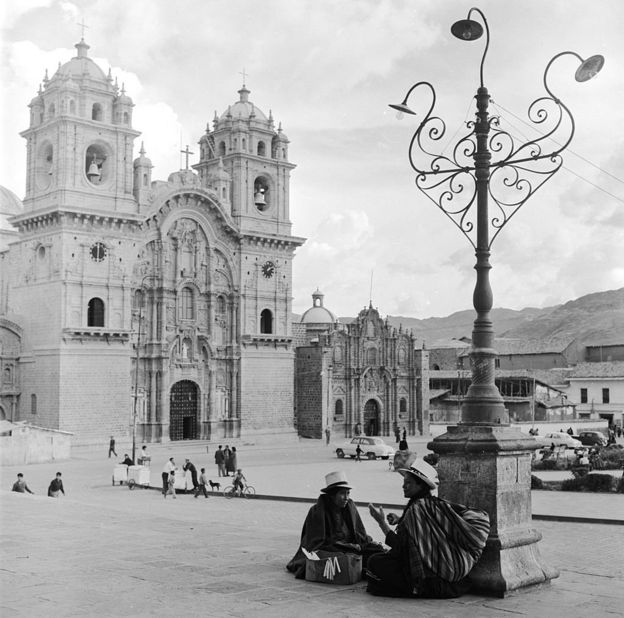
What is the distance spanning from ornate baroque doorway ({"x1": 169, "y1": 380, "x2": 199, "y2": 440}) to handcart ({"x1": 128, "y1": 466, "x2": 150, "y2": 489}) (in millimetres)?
18804

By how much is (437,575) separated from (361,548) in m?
1.16

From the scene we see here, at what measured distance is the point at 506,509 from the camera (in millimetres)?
8328

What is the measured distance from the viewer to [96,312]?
41781 mm

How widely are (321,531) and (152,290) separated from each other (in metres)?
36.8

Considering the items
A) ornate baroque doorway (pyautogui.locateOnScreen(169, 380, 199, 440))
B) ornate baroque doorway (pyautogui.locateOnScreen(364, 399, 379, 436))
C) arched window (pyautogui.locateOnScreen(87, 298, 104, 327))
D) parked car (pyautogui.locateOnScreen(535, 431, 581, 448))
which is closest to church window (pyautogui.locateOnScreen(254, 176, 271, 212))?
ornate baroque doorway (pyautogui.locateOnScreen(169, 380, 199, 440))

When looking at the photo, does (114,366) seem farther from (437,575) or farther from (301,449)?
(437,575)

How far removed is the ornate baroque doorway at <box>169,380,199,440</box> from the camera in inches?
1785

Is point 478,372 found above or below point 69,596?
above

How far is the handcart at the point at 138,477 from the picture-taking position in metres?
25.8

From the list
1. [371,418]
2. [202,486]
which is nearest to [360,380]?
[371,418]

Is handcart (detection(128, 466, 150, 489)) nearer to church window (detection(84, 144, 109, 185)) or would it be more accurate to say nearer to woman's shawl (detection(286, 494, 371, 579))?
woman's shawl (detection(286, 494, 371, 579))

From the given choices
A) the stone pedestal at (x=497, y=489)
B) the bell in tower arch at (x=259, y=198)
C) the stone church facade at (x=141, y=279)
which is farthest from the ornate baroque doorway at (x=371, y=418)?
the stone pedestal at (x=497, y=489)

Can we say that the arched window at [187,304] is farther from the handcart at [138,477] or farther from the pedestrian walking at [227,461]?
the handcart at [138,477]

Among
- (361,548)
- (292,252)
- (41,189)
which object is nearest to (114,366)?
(41,189)
